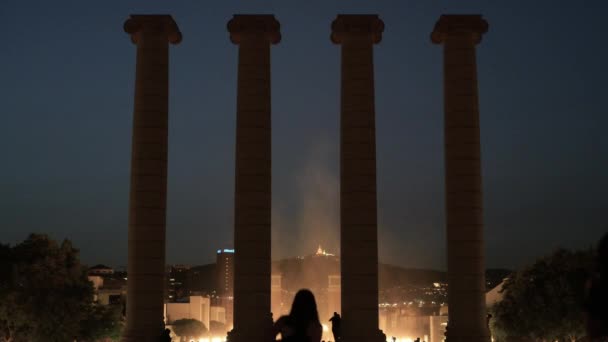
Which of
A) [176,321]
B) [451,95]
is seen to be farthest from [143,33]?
[176,321]

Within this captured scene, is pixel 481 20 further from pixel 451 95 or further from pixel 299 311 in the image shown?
pixel 299 311

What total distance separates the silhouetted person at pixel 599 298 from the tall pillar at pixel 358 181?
218 feet

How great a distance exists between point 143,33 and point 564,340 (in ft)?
216

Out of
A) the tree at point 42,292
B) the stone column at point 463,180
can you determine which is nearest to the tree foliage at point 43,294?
the tree at point 42,292

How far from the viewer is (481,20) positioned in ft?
271

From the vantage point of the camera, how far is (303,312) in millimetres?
18156

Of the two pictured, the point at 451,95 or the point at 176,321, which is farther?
the point at 176,321

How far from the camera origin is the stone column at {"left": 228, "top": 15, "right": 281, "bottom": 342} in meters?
78.1

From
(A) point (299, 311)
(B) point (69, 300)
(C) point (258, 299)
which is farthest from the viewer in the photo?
(B) point (69, 300)

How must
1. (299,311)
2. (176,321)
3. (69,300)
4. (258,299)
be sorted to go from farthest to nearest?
(176,321)
(69,300)
(258,299)
(299,311)

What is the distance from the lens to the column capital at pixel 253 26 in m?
81.7

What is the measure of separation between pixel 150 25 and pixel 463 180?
1363 inches

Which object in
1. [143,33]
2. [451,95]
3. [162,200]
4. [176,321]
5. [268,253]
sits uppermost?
[143,33]

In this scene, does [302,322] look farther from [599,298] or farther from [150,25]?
[150,25]
